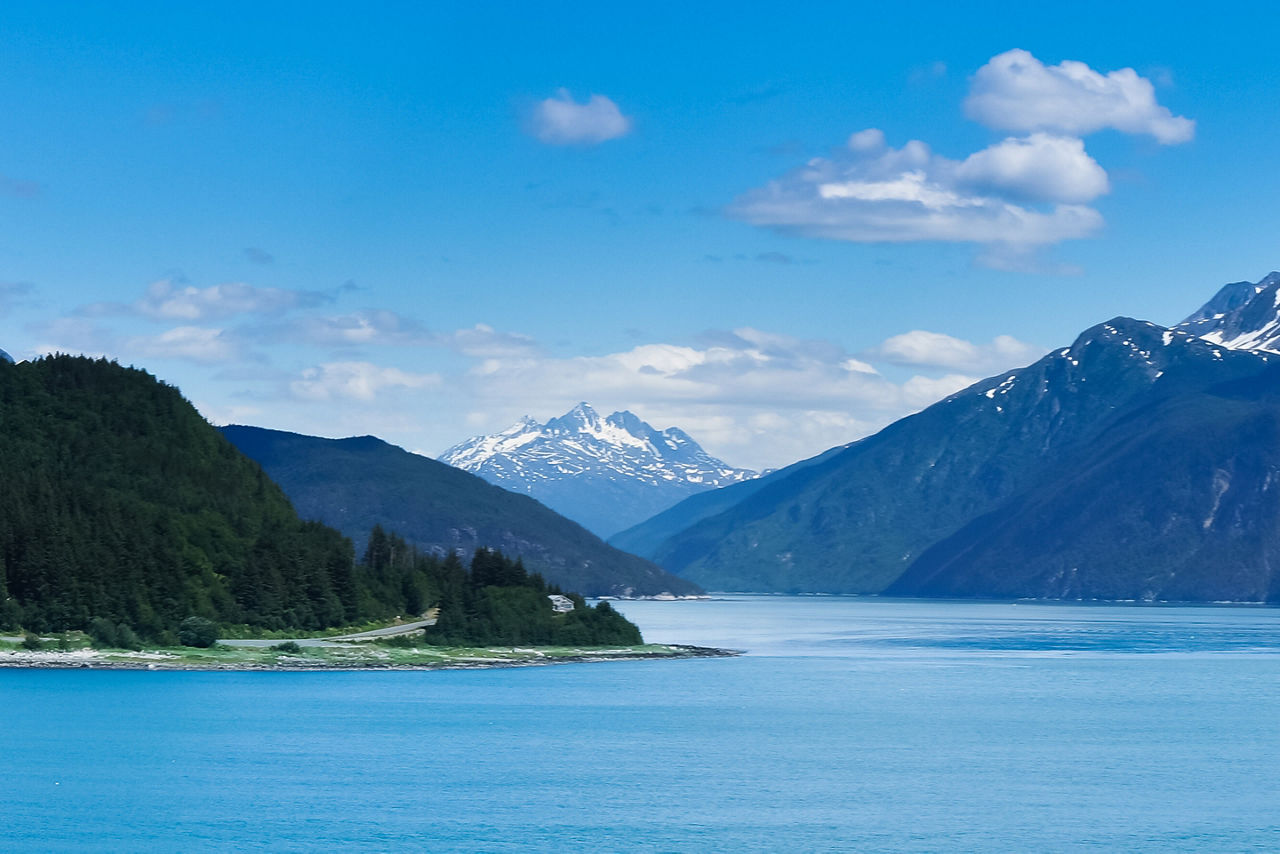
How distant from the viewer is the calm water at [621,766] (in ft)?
271

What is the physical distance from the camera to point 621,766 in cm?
10712

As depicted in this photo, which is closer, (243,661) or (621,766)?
(621,766)

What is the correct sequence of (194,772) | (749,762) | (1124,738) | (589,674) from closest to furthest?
(194,772), (749,762), (1124,738), (589,674)

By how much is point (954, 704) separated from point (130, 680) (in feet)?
240

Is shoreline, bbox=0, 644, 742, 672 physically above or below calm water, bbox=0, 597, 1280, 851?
above

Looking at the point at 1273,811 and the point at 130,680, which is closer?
the point at 1273,811

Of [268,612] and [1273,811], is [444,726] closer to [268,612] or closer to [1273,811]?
[1273,811]

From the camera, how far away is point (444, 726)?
12862 centimetres

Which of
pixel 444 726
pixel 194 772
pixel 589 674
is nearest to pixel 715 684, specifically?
pixel 589 674

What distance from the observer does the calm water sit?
8256cm

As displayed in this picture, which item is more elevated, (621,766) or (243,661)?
(243,661)

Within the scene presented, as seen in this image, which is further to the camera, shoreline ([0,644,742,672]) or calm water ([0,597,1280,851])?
shoreline ([0,644,742,672])

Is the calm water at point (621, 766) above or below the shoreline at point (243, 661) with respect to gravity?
below

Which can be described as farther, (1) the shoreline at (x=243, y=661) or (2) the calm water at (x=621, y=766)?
(1) the shoreline at (x=243, y=661)
